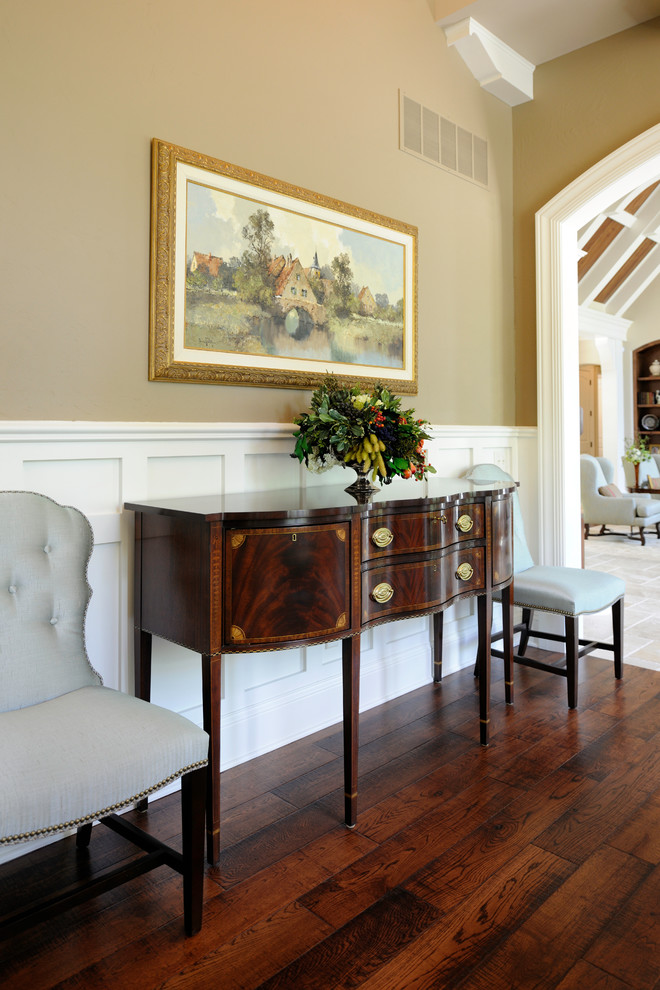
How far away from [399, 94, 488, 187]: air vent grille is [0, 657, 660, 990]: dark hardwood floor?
2.77 m

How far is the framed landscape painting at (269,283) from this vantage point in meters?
2.36

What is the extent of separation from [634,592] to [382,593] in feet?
13.0

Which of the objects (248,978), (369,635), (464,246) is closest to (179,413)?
(369,635)

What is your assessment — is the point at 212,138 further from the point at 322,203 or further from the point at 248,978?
the point at 248,978

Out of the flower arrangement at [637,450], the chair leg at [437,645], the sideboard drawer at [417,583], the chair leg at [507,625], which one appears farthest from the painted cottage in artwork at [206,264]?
the flower arrangement at [637,450]

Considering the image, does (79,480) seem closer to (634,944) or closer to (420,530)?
(420,530)

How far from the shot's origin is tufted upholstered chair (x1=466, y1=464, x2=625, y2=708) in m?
3.06

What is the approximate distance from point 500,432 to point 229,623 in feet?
7.99

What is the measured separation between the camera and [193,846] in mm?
1636

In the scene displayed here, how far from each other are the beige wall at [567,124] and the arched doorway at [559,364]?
0.26ft

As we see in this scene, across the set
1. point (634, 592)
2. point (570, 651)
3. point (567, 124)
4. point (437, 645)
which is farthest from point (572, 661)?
point (567, 124)

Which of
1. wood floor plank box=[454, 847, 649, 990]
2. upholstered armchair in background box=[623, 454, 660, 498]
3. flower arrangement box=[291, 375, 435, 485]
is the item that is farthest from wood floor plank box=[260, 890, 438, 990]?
upholstered armchair in background box=[623, 454, 660, 498]

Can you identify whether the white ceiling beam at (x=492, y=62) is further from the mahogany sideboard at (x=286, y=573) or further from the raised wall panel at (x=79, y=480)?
the raised wall panel at (x=79, y=480)

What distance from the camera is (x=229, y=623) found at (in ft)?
6.40
